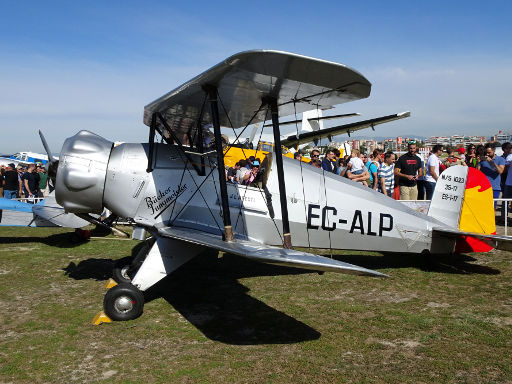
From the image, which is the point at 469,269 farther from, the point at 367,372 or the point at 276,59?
the point at 276,59

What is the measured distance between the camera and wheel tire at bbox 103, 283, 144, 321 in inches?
170

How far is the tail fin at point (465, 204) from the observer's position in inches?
234

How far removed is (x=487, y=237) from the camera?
5.24 meters

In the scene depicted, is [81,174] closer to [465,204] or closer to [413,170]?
[465,204]

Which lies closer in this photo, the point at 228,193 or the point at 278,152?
the point at 278,152

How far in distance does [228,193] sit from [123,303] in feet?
6.03

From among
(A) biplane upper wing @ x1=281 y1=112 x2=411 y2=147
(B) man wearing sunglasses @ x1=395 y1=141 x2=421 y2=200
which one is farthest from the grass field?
(A) biplane upper wing @ x1=281 y1=112 x2=411 y2=147

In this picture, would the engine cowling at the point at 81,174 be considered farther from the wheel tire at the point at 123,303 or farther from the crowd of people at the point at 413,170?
the crowd of people at the point at 413,170

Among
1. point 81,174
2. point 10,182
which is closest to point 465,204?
point 81,174

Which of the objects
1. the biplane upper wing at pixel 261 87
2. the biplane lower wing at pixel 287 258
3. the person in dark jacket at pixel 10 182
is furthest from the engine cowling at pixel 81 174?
the person in dark jacket at pixel 10 182

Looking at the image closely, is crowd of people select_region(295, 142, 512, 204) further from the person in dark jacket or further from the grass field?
the person in dark jacket

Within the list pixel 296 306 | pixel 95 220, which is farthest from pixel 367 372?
pixel 95 220

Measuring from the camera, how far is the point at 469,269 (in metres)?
6.01

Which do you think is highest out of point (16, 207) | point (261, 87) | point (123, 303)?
point (261, 87)
